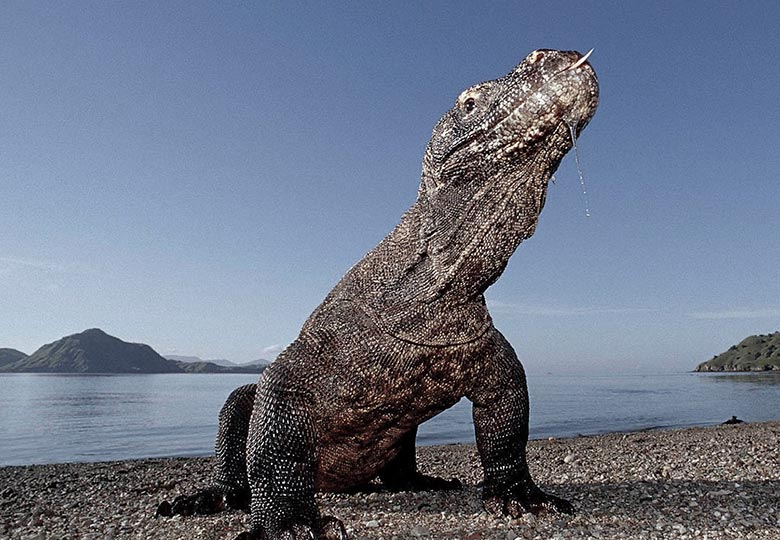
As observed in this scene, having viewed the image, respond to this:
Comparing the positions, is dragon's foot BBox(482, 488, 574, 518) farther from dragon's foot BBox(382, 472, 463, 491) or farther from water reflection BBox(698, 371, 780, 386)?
water reflection BBox(698, 371, 780, 386)

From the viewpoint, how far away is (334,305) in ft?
18.1

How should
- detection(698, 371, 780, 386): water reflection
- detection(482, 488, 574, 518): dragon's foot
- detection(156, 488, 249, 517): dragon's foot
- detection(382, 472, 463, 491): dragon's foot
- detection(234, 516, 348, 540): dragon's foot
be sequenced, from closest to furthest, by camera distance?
detection(234, 516, 348, 540): dragon's foot
detection(482, 488, 574, 518): dragon's foot
detection(156, 488, 249, 517): dragon's foot
detection(382, 472, 463, 491): dragon's foot
detection(698, 371, 780, 386): water reflection

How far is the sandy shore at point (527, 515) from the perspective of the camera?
5.83 m

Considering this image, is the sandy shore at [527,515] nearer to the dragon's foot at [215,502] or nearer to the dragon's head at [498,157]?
the dragon's foot at [215,502]

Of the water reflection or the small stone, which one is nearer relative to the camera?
the small stone

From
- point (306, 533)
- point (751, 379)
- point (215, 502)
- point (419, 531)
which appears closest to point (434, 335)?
point (306, 533)

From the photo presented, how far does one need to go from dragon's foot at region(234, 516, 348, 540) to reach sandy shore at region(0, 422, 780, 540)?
0.68 meters

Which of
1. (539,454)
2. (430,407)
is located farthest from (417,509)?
(539,454)

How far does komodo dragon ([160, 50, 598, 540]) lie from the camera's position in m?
4.39

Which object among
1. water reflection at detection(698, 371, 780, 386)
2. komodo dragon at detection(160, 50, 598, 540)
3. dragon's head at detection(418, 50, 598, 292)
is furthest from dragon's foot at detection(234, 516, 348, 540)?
water reflection at detection(698, 371, 780, 386)

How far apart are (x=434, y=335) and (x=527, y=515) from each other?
2.23m

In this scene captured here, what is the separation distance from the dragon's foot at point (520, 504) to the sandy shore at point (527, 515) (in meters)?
0.08

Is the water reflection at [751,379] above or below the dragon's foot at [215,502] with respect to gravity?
below

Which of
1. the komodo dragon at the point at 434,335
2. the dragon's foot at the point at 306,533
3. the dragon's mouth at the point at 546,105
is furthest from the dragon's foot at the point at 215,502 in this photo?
the dragon's mouth at the point at 546,105
